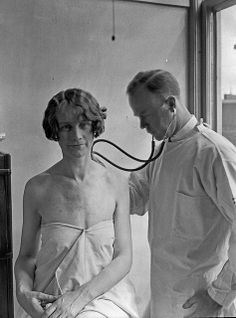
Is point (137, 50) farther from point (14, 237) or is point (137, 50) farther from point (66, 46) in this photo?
point (14, 237)

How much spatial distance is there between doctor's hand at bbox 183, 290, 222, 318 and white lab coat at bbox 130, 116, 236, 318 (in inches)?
4.1

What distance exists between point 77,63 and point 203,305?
1197 millimetres

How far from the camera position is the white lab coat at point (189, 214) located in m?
1.58

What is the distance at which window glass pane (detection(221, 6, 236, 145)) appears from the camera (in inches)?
92.0

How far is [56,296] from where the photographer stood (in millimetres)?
1420

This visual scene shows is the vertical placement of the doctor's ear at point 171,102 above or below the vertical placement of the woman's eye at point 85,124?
above

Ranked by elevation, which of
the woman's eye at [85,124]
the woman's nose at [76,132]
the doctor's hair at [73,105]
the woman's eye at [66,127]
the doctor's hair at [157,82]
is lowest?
the woman's nose at [76,132]

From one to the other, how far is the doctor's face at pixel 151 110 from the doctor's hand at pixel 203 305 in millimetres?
557

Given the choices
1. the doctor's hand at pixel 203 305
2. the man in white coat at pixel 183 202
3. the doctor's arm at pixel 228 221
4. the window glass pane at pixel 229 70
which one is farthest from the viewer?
the window glass pane at pixel 229 70

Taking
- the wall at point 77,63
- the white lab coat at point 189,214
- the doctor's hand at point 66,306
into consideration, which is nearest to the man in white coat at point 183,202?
the white lab coat at point 189,214

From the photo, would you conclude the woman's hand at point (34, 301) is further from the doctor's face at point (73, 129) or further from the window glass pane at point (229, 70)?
the window glass pane at point (229, 70)

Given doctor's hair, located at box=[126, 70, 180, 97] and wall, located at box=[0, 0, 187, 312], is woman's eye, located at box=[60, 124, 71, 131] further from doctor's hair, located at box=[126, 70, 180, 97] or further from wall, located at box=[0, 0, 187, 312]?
wall, located at box=[0, 0, 187, 312]

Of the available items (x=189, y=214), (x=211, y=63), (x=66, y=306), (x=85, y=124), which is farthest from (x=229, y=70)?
(x=66, y=306)

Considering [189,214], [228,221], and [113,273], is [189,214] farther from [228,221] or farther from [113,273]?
[113,273]
